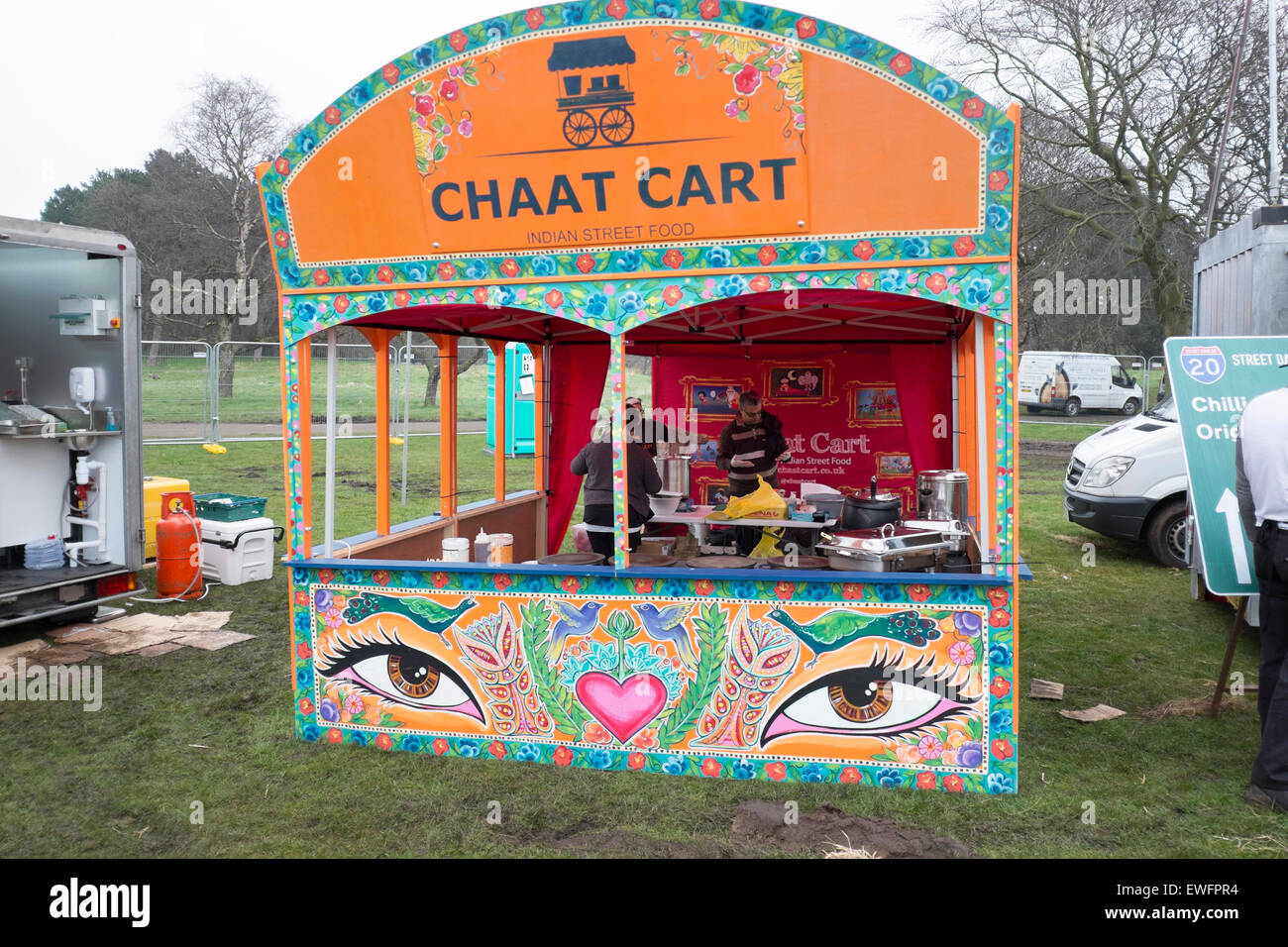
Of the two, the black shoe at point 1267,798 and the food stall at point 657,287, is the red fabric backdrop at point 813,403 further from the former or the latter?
the black shoe at point 1267,798

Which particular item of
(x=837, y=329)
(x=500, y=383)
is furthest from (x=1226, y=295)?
(x=500, y=383)

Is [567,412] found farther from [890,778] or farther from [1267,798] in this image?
[1267,798]

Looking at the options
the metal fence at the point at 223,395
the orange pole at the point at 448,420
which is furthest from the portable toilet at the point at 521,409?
the orange pole at the point at 448,420

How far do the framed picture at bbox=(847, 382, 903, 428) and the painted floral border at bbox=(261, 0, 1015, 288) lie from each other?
5327mm

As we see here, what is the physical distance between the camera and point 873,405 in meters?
9.58

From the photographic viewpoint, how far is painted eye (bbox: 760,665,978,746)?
14.8 ft

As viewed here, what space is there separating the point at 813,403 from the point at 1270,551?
5748 millimetres

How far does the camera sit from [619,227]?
459 cm

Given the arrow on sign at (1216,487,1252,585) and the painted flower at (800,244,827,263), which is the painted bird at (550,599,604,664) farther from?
the arrow on sign at (1216,487,1252,585)

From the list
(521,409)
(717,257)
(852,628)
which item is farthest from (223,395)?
(852,628)

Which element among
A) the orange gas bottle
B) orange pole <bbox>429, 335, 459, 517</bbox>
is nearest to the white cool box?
the orange gas bottle

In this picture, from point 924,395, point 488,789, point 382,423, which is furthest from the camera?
point 924,395
